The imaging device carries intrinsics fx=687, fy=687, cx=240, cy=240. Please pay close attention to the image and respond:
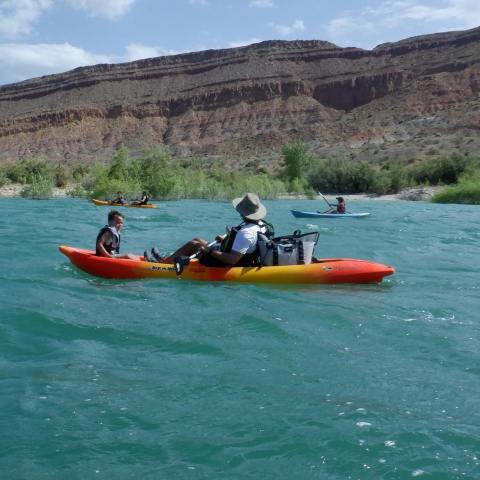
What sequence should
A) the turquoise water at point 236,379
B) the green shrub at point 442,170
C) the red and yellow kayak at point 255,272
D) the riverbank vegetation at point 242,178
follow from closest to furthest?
the turquoise water at point 236,379 → the red and yellow kayak at point 255,272 → the riverbank vegetation at point 242,178 → the green shrub at point 442,170

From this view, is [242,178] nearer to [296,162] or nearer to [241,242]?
[296,162]

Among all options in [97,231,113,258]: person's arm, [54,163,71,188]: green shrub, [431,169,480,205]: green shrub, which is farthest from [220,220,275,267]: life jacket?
[54,163,71,188]: green shrub

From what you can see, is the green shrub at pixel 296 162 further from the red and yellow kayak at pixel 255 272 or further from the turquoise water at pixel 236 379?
the red and yellow kayak at pixel 255 272

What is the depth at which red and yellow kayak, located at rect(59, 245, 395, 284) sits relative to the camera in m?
8.99

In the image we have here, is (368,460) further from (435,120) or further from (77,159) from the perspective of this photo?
(77,159)

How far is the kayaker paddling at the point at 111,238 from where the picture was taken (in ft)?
31.4

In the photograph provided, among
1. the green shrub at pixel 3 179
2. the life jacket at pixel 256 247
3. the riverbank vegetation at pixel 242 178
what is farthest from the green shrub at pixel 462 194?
the life jacket at pixel 256 247

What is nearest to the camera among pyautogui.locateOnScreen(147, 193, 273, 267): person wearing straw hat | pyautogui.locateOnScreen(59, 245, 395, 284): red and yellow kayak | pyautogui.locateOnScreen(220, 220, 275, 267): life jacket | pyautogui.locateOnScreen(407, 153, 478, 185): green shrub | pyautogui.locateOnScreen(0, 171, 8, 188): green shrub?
pyautogui.locateOnScreen(147, 193, 273, 267): person wearing straw hat

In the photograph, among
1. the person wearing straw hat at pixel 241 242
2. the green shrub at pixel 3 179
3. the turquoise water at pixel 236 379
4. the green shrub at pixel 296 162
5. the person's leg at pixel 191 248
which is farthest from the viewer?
the green shrub at pixel 296 162

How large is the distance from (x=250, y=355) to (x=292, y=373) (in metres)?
0.60

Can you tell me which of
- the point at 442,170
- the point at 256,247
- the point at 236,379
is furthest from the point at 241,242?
the point at 442,170

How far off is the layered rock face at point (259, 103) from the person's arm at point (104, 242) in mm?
49076

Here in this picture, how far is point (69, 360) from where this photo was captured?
5602 mm

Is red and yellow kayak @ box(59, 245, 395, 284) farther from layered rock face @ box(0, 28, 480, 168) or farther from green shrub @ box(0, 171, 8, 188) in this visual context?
layered rock face @ box(0, 28, 480, 168)
